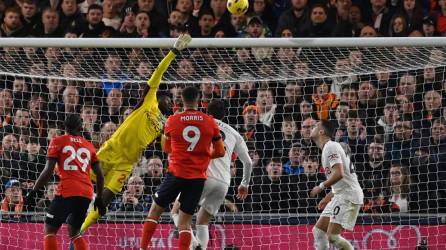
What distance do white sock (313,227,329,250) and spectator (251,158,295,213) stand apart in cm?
96

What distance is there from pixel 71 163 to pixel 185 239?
4.74ft

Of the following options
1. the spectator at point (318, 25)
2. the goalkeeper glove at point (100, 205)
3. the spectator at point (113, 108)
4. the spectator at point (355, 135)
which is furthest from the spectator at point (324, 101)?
the goalkeeper glove at point (100, 205)

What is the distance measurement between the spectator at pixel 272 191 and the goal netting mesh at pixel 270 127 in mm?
20

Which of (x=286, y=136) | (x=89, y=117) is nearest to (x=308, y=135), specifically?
(x=286, y=136)

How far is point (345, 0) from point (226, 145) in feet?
12.9

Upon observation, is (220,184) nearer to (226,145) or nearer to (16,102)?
(226,145)

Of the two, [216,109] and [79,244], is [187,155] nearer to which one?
[216,109]

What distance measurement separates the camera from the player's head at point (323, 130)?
14555 millimetres

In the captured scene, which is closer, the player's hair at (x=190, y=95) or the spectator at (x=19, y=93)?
the player's hair at (x=190, y=95)

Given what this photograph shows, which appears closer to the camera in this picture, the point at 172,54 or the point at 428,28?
the point at 172,54

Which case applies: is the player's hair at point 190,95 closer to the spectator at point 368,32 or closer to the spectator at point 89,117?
the spectator at point 89,117

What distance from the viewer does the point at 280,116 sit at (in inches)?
642

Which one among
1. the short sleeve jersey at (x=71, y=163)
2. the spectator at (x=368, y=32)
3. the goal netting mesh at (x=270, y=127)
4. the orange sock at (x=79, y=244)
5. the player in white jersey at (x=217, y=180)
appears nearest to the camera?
the short sleeve jersey at (x=71, y=163)

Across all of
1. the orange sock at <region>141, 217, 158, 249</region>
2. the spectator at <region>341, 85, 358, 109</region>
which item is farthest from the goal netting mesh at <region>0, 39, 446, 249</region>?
the orange sock at <region>141, 217, 158, 249</region>
